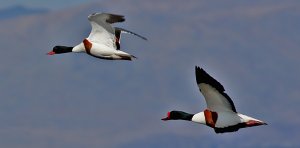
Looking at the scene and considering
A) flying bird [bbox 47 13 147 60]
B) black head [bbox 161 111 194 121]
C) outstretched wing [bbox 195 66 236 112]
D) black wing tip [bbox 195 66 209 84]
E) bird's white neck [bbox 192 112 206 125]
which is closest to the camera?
black wing tip [bbox 195 66 209 84]

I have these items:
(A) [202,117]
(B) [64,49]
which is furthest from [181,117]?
(B) [64,49]

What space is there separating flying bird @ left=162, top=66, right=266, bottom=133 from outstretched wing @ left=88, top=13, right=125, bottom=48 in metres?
5.88

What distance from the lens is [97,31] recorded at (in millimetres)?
59000

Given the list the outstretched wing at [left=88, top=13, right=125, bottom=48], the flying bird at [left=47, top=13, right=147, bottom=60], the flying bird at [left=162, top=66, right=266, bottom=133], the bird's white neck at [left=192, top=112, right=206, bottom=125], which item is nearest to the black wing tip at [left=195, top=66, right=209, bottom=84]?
the flying bird at [left=162, top=66, right=266, bottom=133]

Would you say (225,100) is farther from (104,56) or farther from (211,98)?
(104,56)

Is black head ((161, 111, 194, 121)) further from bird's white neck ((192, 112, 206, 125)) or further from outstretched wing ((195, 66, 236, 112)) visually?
outstretched wing ((195, 66, 236, 112))

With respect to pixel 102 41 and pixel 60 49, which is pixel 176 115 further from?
pixel 60 49

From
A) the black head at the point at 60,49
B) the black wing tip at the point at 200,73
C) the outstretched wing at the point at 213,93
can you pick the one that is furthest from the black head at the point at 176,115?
the black head at the point at 60,49

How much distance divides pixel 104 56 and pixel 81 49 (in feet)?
4.20

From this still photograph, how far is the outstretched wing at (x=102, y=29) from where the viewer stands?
58000mm

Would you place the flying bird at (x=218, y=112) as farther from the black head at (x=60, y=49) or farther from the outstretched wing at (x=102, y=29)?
the black head at (x=60, y=49)

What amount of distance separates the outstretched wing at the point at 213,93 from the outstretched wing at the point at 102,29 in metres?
6.65

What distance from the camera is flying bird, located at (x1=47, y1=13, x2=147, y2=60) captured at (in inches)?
2282

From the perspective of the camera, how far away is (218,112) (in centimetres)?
5394
